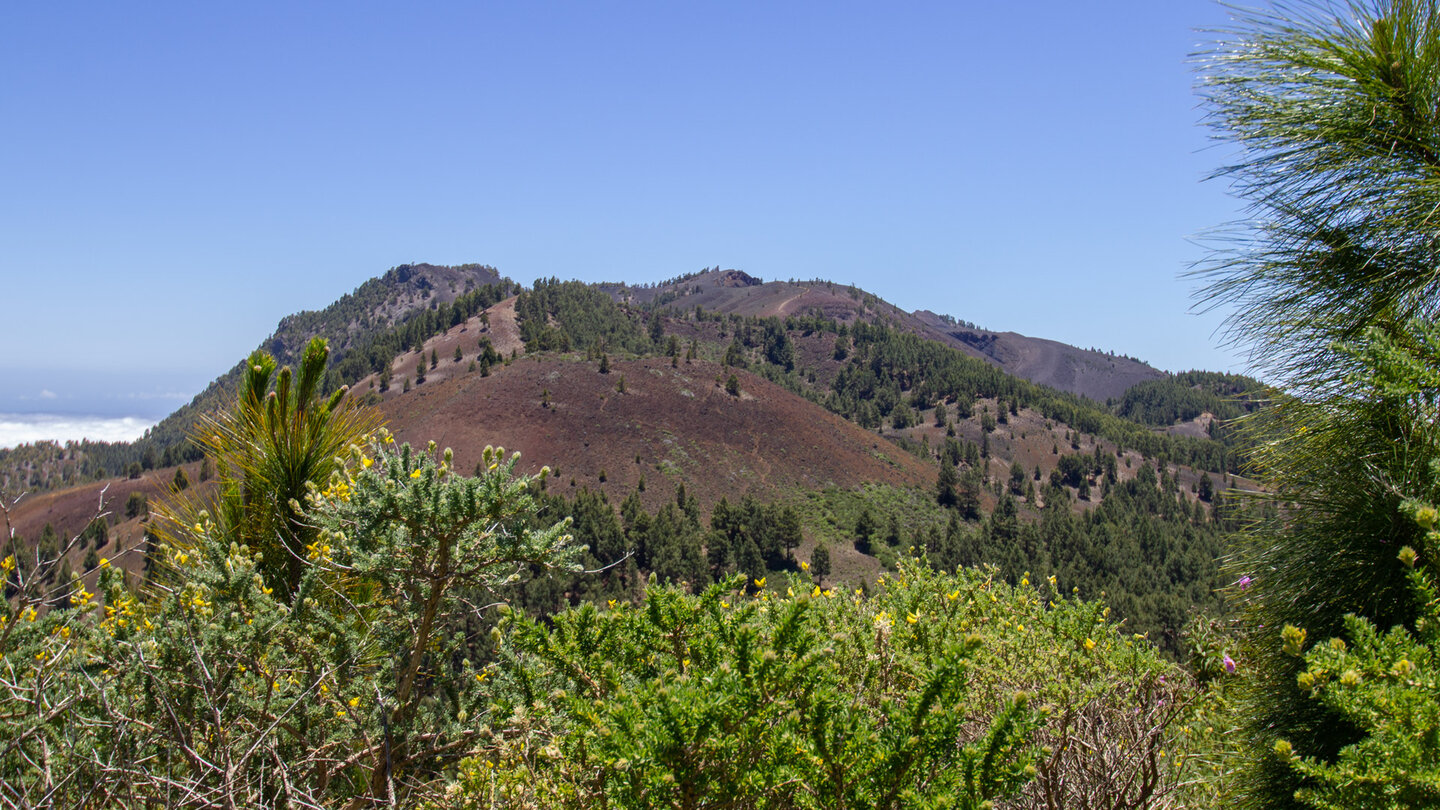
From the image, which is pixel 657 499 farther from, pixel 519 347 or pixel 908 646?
pixel 908 646

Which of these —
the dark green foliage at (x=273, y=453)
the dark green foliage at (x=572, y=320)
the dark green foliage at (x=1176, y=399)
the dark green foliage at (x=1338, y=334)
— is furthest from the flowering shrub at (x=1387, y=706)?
the dark green foliage at (x=1176, y=399)

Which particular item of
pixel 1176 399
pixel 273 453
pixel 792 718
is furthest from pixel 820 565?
pixel 1176 399

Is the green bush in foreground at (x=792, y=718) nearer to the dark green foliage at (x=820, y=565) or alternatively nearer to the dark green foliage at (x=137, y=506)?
the dark green foliage at (x=137, y=506)

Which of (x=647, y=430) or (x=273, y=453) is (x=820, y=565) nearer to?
(x=647, y=430)

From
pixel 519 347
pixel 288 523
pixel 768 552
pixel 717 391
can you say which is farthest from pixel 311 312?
pixel 288 523

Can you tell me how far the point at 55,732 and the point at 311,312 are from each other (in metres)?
219

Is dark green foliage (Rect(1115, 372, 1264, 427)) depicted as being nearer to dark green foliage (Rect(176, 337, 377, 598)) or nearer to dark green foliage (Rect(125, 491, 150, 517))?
dark green foliage (Rect(125, 491, 150, 517))

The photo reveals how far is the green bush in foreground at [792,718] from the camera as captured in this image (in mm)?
2100

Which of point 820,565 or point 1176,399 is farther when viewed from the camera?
point 1176,399

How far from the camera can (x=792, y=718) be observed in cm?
227

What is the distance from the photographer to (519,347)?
88.2 m

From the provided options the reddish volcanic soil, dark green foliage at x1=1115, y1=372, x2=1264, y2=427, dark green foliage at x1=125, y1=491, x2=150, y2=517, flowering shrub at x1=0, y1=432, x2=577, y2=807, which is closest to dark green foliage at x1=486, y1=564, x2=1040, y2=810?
flowering shrub at x1=0, y1=432, x2=577, y2=807

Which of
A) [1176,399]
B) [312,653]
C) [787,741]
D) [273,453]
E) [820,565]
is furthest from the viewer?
[1176,399]

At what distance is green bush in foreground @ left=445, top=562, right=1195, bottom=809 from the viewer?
2.10m
